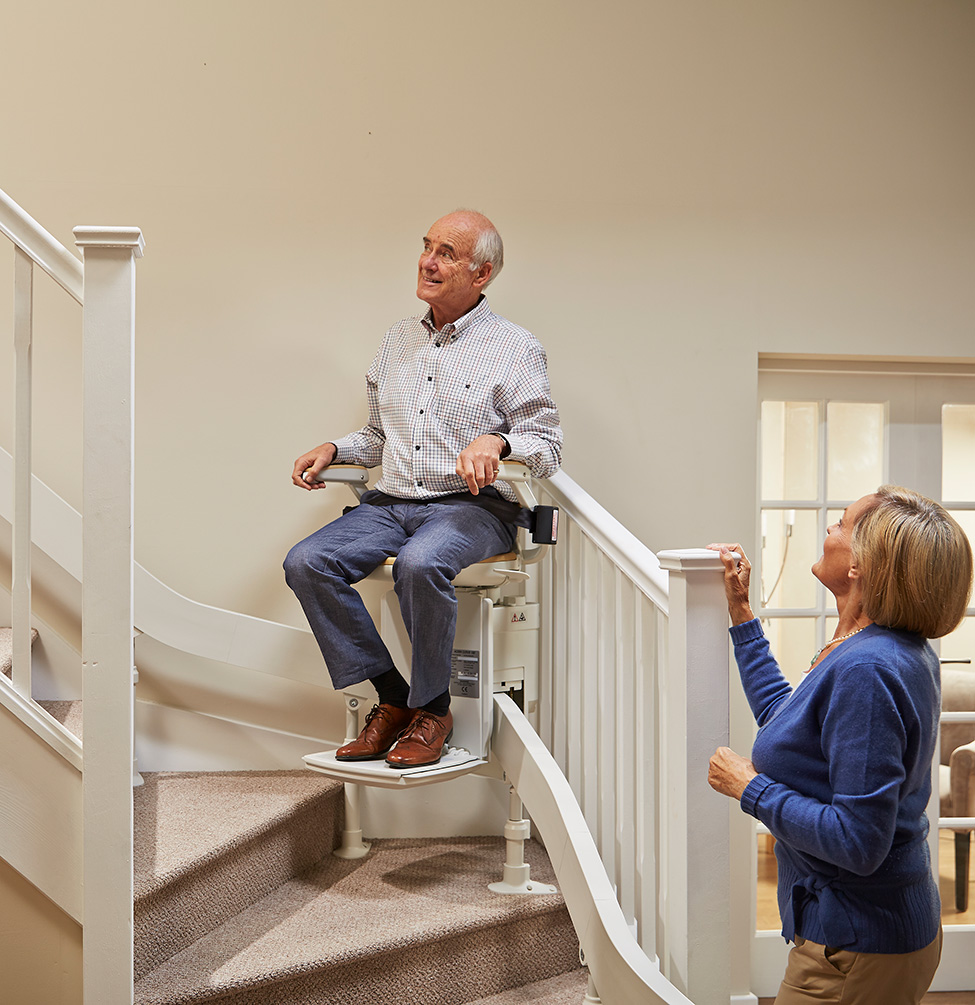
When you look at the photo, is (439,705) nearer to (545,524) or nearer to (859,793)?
(545,524)

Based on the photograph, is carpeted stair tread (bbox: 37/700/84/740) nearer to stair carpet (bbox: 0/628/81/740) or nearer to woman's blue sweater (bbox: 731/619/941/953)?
stair carpet (bbox: 0/628/81/740)

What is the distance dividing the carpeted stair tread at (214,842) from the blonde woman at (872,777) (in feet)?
3.72

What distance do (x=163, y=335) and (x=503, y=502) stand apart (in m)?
1.15

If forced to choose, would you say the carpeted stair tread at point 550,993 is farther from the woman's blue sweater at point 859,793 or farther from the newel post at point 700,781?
the woman's blue sweater at point 859,793

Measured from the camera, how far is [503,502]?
2080 millimetres

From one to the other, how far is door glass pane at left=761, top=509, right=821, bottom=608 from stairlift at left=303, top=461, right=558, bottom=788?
39.8 inches

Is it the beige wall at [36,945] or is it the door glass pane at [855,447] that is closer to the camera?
the beige wall at [36,945]

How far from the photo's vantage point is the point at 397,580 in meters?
1.84

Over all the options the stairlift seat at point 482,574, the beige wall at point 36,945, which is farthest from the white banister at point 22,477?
the stairlift seat at point 482,574

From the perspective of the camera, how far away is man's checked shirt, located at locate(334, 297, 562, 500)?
6.82ft

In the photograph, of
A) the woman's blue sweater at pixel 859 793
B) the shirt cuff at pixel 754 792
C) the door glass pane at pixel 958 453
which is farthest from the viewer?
the door glass pane at pixel 958 453

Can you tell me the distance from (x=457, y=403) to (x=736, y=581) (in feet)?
3.12

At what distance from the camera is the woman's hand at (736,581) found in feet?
4.37

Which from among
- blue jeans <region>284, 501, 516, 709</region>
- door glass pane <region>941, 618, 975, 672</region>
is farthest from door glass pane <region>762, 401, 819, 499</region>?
blue jeans <region>284, 501, 516, 709</region>
